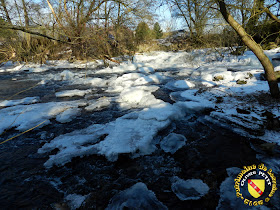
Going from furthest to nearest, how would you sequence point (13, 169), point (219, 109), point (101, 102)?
point (101, 102)
point (219, 109)
point (13, 169)

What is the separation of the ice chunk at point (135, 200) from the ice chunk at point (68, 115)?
1774 millimetres

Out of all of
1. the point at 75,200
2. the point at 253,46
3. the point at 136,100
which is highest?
the point at 253,46

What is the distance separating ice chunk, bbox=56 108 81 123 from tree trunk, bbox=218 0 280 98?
2843 mm

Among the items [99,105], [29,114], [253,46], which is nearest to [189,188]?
[253,46]

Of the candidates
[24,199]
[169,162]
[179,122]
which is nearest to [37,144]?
[24,199]

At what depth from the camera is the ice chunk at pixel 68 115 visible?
264cm

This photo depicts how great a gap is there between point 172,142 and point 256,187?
34.6 inches

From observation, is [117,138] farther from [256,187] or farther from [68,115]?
[256,187]

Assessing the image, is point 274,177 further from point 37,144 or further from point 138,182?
point 37,144

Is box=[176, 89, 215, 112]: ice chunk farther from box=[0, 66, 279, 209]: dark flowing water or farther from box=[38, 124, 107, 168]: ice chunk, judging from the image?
box=[38, 124, 107, 168]: ice chunk

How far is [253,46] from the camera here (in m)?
2.29

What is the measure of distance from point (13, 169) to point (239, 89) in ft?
13.2

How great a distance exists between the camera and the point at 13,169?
1608 mm

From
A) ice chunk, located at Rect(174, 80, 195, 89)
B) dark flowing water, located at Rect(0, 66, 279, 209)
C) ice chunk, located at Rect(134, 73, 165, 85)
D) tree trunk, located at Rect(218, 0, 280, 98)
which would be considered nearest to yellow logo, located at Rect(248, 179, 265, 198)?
→ dark flowing water, located at Rect(0, 66, 279, 209)
